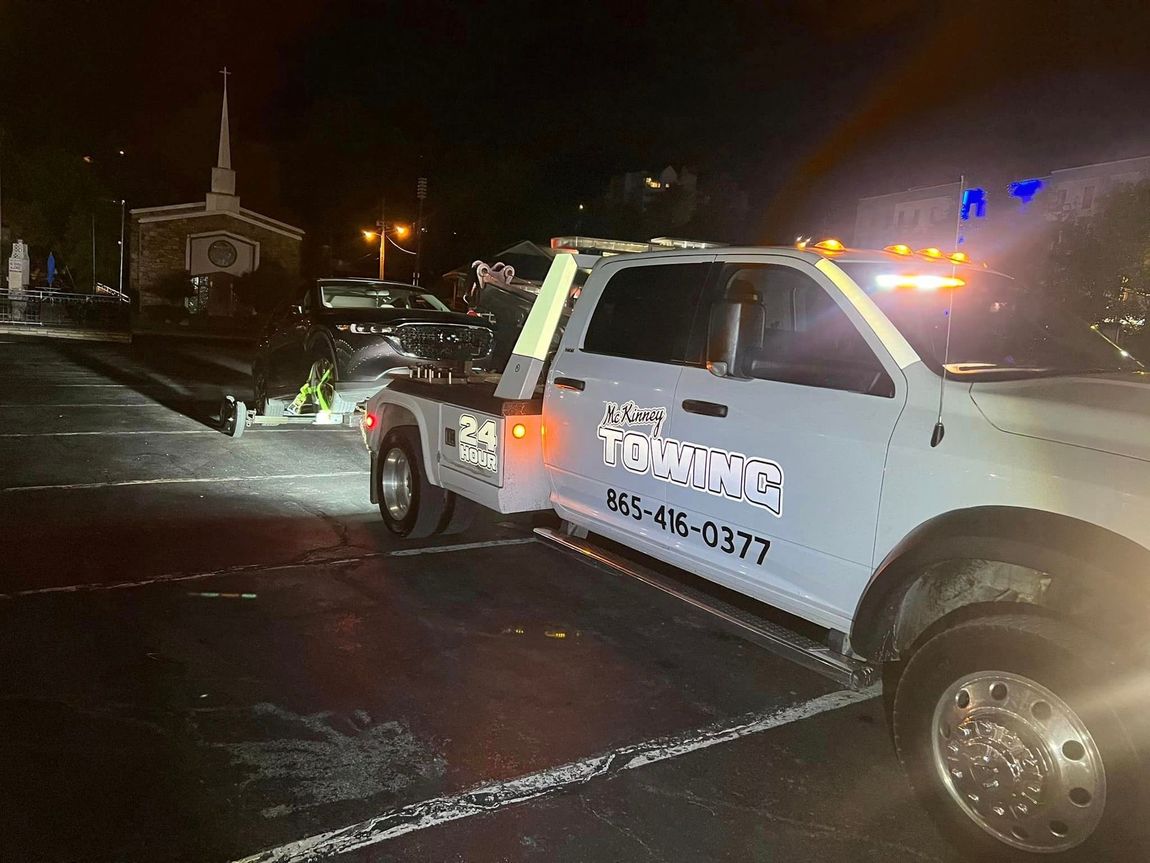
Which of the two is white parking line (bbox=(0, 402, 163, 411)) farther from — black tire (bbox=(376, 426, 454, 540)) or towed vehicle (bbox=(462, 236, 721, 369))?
black tire (bbox=(376, 426, 454, 540))

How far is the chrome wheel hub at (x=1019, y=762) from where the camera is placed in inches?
102

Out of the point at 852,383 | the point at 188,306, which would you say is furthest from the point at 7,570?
the point at 188,306

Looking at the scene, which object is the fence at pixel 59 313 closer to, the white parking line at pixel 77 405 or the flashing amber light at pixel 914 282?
the white parking line at pixel 77 405

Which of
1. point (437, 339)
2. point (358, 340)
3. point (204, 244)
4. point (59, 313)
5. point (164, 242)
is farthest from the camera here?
point (204, 244)

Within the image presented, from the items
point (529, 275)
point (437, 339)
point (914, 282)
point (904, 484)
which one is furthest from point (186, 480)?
point (904, 484)

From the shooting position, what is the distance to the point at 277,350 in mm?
11219

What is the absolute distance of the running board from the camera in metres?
3.42

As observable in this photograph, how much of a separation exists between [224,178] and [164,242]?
3820 mm

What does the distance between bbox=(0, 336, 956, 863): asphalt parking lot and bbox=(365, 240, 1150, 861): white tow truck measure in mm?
522

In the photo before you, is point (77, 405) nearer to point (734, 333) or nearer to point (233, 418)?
point (233, 418)

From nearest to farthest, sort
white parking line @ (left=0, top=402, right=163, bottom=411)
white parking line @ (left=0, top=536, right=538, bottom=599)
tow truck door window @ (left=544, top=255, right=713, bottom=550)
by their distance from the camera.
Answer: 1. tow truck door window @ (left=544, top=255, right=713, bottom=550)
2. white parking line @ (left=0, top=536, right=538, bottom=599)
3. white parking line @ (left=0, top=402, right=163, bottom=411)

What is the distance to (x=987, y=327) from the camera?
154 inches

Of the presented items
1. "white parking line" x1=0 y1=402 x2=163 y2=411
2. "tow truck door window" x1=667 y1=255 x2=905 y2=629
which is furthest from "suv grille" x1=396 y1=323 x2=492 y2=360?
"tow truck door window" x1=667 y1=255 x2=905 y2=629

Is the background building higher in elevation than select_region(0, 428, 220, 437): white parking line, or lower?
higher
